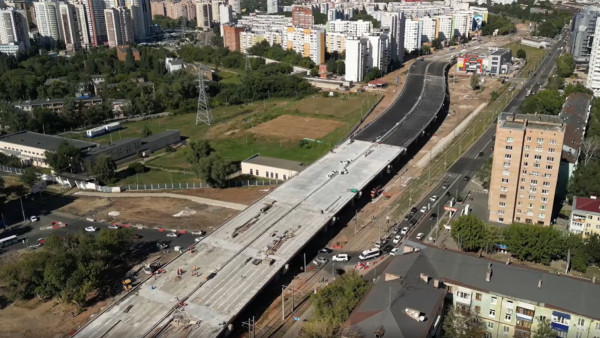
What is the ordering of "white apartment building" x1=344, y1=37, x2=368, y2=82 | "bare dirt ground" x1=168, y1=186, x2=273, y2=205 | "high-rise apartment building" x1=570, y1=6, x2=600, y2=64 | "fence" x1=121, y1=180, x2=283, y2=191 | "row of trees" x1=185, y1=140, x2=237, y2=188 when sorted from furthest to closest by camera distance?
"high-rise apartment building" x1=570, y1=6, x2=600, y2=64
"white apartment building" x1=344, y1=37, x2=368, y2=82
"fence" x1=121, y1=180, x2=283, y2=191
"row of trees" x1=185, y1=140, x2=237, y2=188
"bare dirt ground" x1=168, y1=186, x2=273, y2=205

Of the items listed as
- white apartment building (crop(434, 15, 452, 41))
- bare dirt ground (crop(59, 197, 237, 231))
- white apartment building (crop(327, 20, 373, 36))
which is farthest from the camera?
white apartment building (crop(434, 15, 452, 41))

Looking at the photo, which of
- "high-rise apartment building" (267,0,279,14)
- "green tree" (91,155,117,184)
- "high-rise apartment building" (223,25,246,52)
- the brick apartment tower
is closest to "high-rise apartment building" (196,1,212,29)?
"high-rise apartment building" (267,0,279,14)

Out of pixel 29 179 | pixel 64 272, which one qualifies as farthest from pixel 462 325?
pixel 29 179

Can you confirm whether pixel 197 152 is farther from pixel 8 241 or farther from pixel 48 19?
pixel 48 19

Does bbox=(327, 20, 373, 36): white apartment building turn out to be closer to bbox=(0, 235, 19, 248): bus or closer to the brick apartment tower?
the brick apartment tower

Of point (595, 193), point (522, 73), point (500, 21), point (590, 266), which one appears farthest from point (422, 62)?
point (590, 266)

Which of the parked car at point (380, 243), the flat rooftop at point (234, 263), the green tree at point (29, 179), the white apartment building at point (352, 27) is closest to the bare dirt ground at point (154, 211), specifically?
the flat rooftop at point (234, 263)
